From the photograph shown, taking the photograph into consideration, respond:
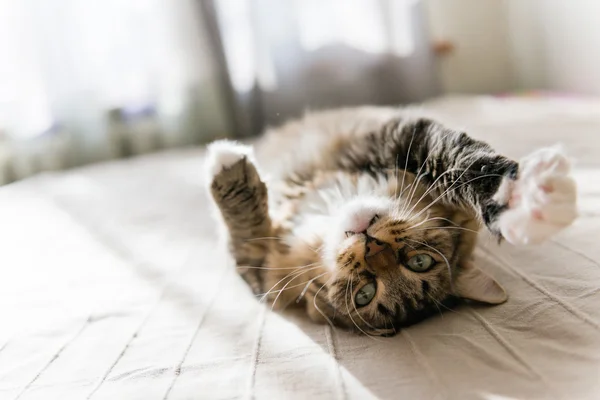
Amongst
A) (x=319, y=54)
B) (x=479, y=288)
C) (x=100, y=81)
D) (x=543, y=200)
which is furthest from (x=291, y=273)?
(x=319, y=54)

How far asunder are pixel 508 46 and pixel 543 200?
2.98 metres

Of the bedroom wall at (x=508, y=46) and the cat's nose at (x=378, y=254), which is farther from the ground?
the bedroom wall at (x=508, y=46)

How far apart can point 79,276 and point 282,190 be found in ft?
2.12

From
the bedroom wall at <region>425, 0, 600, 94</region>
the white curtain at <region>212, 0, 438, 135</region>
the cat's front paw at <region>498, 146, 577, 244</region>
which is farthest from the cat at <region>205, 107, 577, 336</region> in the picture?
the bedroom wall at <region>425, 0, 600, 94</region>

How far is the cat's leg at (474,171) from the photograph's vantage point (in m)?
0.96

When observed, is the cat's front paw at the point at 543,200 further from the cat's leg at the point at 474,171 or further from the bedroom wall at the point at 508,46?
the bedroom wall at the point at 508,46

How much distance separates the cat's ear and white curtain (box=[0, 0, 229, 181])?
2.08 m

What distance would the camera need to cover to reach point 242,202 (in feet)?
4.75

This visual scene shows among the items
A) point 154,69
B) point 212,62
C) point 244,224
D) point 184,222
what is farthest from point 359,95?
point 244,224

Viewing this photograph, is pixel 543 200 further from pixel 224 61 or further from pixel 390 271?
pixel 224 61

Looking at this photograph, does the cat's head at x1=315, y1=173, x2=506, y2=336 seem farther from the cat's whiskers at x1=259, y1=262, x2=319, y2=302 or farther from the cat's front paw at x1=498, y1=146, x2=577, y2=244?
the cat's front paw at x1=498, y1=146, x2=577, y2=244

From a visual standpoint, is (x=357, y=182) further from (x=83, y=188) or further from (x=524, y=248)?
(x=83, y=188)

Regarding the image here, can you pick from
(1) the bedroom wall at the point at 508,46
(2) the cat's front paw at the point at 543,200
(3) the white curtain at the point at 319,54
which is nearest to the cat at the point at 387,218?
(2) the cat's front paw at the point at 543,200

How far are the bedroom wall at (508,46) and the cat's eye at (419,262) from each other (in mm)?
2274
